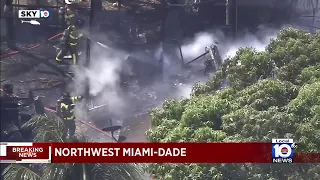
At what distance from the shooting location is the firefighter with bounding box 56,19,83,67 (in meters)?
15.9

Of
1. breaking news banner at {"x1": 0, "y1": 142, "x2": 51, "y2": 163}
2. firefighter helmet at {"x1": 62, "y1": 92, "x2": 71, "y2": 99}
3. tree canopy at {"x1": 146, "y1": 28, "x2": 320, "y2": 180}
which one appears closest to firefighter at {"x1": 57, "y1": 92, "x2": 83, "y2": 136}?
firefighter helmet at {"x1": 62, "y1": 92, "x2": 71, "y2": 99}

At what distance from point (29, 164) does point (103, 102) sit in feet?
18.1

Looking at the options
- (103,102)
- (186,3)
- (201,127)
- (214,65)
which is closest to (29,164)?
(201,127)

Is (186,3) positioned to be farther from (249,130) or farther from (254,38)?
(249,130)

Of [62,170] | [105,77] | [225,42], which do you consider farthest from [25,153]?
[225,42]

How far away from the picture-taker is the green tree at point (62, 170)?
9.16 m

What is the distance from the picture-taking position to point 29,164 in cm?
1043

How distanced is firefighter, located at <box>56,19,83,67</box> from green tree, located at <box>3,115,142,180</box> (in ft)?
20.3

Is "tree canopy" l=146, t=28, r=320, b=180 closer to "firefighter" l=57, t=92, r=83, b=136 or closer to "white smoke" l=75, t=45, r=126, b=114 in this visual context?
"firefighter" l=57, t=92, r=83, b=136

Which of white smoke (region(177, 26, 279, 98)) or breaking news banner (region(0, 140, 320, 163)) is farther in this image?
white smoke (region(177, 26, 279, 98))

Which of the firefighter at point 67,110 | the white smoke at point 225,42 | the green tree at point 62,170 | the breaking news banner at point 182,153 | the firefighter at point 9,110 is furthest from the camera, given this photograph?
the white smoke at point 225,42

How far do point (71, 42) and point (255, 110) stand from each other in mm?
7582

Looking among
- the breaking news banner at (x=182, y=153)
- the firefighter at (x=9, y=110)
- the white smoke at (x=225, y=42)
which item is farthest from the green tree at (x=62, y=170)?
the white smoke at (x=225, y=42)

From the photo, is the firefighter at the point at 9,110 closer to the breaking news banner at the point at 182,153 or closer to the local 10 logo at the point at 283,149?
the breaking news banner at the point at 182,153
